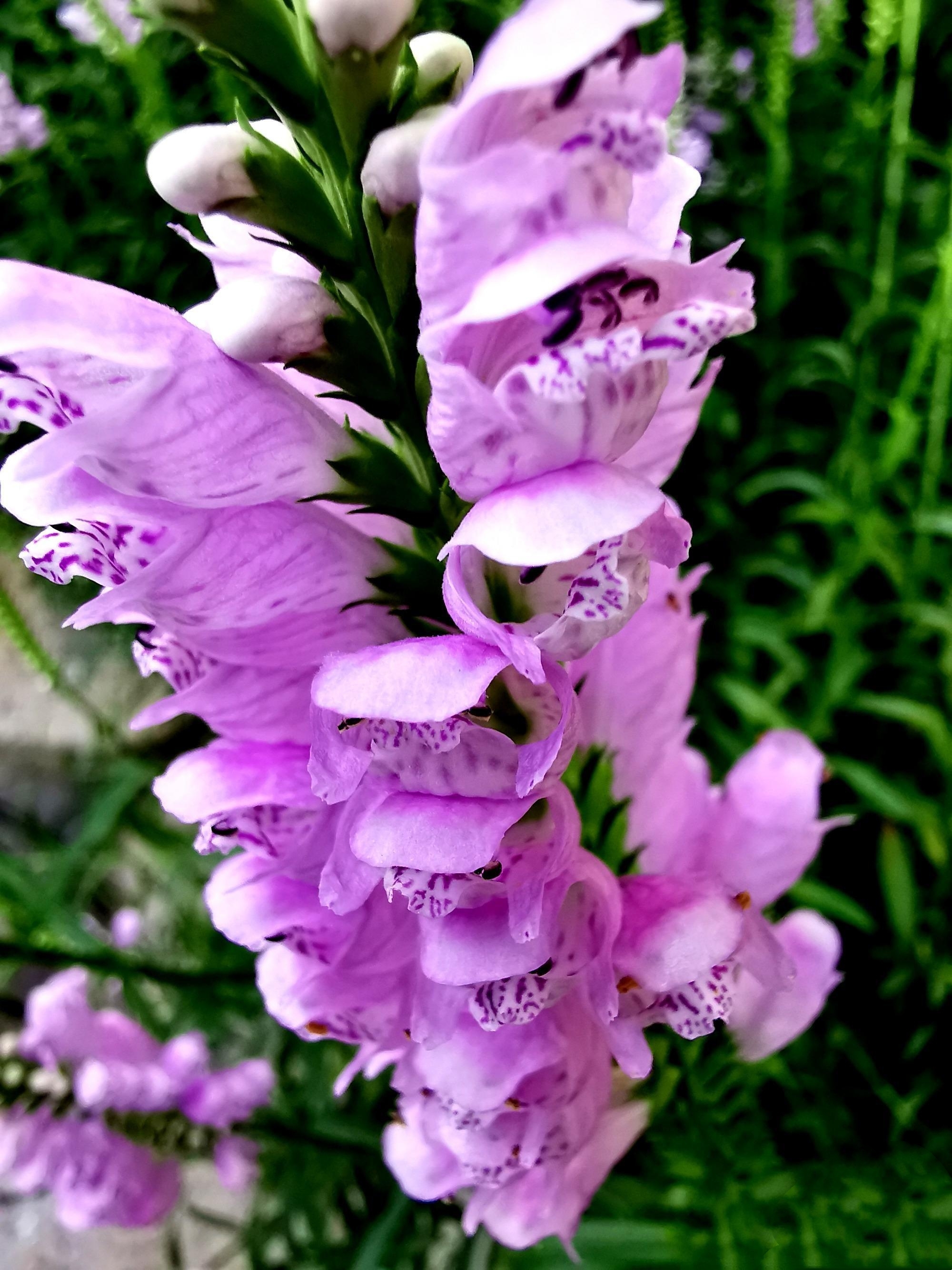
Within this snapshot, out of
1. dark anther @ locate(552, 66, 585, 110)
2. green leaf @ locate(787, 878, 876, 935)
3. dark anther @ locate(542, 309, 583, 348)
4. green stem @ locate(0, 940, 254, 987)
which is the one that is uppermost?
dark anther @ locate(552, 66, 585, 110)

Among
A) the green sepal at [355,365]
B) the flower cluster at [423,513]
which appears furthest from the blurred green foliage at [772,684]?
the green sepal at [355,365]

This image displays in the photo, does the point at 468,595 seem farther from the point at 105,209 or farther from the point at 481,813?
the point at 105,209

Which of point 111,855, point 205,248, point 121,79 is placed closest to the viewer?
point 205,248

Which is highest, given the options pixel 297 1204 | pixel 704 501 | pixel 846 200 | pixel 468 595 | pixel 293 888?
pixel 468 595

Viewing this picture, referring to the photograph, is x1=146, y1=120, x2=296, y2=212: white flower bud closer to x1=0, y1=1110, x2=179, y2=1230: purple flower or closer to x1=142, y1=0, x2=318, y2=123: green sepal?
Answer: x1=142, y1=0, x2=318, y2=123: green sepal

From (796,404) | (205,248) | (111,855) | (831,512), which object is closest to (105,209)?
(111,855)

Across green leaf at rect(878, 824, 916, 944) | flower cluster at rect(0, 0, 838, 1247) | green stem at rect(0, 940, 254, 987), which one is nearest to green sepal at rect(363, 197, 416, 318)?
flower cluster at rect(0, 0, 838, 1247)
